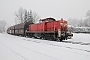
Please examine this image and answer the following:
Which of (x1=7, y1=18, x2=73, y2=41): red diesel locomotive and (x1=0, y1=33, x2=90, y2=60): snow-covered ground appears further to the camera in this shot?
(x1=7, y1=18, x2=73, y2=41): red diesel locomotive

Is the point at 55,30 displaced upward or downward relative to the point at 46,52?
upward

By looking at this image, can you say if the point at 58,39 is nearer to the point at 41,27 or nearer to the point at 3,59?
the point at 41,27

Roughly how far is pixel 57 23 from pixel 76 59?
12142mm

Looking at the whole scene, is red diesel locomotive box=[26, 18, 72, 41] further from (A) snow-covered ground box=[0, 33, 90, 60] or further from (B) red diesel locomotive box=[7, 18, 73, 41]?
(A) snow-covered ground box=[0, 33, 90, 60]

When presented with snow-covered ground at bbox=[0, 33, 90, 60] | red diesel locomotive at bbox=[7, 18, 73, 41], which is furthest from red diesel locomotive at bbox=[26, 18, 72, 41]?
snow-covered ground at bbox=[0, 33, 90, 60]

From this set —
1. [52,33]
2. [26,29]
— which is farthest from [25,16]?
[52,33]

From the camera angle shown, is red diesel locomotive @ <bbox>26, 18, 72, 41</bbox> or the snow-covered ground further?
red diesel locomotive @ <bbox>26, 18, 72, 41</bbox>

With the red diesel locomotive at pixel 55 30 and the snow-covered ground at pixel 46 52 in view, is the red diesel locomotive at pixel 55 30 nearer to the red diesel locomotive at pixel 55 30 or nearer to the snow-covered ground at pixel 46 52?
the red diesel locomotive at pixel 55 30

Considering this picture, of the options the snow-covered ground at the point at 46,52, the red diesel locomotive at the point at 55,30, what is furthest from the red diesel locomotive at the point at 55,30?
the snow-covered ground at the point at 46,52

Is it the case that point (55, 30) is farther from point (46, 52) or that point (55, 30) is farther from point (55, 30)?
point (46, 52)

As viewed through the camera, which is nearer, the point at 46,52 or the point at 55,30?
the point at 46,52

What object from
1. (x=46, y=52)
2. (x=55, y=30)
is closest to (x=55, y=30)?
(x=55, y=30)

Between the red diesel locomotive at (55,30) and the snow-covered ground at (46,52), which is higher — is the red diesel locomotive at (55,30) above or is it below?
above

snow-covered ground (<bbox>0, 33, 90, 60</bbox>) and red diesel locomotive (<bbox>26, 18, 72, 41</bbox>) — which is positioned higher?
red diesel locomotive (<bbox>26, 18, 72, 41</bbox>)
